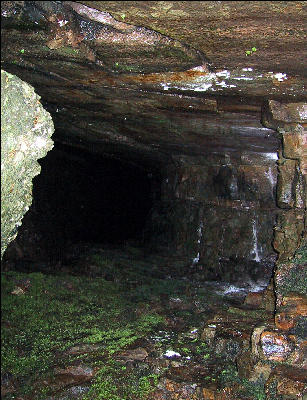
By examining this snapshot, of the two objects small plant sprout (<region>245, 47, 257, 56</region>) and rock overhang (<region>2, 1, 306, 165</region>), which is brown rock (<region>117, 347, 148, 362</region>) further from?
small plant sprout (<region>245, 47, 257, 56</region>)

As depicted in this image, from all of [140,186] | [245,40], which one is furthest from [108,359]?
[140,186]

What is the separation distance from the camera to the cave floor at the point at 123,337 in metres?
4.57

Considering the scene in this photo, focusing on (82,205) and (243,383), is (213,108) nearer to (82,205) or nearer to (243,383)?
(243,383)

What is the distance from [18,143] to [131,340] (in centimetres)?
360

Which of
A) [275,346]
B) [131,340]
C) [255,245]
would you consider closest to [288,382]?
[275,346]

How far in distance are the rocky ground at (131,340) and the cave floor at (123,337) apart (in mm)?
13

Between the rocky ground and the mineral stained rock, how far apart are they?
242cm

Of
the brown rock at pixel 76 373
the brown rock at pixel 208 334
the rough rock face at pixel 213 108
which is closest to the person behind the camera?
the rough rock face at pixel 213 108

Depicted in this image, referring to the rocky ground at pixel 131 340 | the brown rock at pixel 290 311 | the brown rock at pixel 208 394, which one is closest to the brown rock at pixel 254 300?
the rocky ground at pixel 131 340

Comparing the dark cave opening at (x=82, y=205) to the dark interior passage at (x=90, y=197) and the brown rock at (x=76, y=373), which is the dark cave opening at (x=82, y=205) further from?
the brown rock at (x=76, y=373)

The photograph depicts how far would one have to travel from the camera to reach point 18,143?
2877 mm

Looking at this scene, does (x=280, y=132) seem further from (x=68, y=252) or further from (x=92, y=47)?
(x=68, y=252)

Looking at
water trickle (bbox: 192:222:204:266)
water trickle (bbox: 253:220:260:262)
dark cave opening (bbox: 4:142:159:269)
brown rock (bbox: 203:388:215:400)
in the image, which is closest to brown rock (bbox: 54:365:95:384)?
brown rock (bbox: 203:388:215:400)

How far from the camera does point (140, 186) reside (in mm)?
13023
